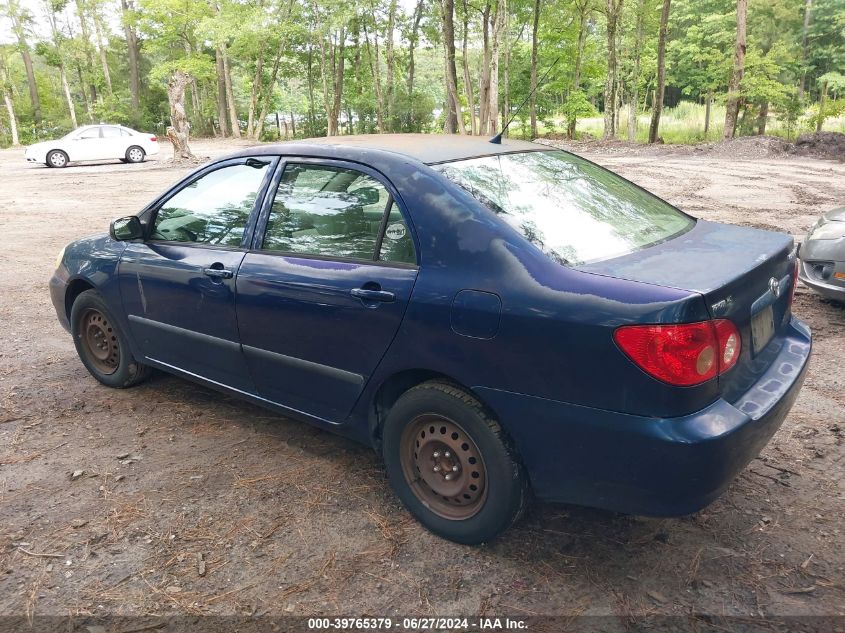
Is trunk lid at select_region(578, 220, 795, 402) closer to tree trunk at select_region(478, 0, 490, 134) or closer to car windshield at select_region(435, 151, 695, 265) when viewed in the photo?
car windshield at select_region(435, 151, 695, 265)

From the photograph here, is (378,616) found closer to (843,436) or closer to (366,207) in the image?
(366,207)

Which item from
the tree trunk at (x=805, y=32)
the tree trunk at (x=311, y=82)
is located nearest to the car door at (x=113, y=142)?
the tree trunk at (x=311, y=82)

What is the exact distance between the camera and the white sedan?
74.9 ft

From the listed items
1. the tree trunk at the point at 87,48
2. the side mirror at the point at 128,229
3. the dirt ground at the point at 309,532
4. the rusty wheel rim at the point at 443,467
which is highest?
the tree trunk at the point at 87,48

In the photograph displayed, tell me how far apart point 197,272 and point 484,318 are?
183 centimetres

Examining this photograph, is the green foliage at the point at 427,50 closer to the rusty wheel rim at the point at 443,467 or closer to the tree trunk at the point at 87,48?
the tree trunk at the point at 87,48

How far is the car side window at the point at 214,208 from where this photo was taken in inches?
137

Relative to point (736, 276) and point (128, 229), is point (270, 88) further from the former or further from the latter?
point (736, 276)

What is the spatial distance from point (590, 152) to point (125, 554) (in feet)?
81.8

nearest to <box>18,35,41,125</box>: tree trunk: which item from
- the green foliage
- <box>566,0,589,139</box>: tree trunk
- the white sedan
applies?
the green foliage

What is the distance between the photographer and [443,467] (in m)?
2.78

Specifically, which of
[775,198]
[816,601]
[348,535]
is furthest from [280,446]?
[775,198]

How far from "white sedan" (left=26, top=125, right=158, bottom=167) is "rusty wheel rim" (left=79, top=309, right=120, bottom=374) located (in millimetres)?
21742

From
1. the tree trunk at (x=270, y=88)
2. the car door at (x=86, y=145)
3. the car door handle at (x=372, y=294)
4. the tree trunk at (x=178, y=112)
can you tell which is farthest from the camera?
the tree trunk at (x=270, y=88)
